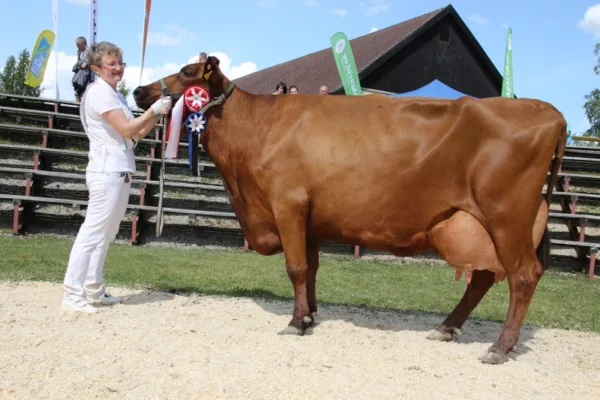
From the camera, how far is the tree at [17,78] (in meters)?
55.6

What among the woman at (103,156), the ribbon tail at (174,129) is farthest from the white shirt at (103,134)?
the ribbon tail at (174,129)

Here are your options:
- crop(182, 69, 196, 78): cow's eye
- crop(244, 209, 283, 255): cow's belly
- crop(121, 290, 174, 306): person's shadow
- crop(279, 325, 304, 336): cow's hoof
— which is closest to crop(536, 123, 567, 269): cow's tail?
crop(279, 325, 304, 336): cow's hoof

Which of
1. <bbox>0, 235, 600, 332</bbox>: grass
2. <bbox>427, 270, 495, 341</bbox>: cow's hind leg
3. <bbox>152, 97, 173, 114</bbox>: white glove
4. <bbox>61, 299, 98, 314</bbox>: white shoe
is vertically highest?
<bbox>152, 97, 173, 114</bbox>: white glove

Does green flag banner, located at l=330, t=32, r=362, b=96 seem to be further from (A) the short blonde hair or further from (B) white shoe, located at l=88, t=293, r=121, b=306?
(B) white shoe, located at l=88, t=293, r=121, b=306

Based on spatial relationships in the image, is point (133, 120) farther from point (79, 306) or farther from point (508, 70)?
point (508, 70)

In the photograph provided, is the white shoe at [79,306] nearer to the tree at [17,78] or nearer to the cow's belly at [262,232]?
the cow's belly at [262,232]

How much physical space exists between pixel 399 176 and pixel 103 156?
2.79 metres

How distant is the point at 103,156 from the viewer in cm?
547

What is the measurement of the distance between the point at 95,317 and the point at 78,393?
187 cm

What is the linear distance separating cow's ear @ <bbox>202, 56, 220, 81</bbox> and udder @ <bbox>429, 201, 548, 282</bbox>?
2537 mm

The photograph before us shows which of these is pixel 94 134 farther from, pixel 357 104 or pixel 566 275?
pixel 566 275

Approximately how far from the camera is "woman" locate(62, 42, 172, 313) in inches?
212

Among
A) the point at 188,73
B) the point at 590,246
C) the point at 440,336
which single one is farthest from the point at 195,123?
the point at 590,246

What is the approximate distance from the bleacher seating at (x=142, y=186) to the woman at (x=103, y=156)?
712 centimetres
